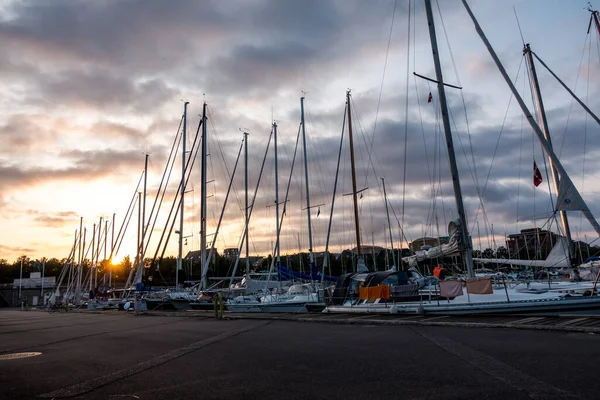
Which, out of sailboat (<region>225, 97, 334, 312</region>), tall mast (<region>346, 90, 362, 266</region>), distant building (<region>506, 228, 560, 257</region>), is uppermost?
tall mast (<region>346, 90, 362, 266</region>)

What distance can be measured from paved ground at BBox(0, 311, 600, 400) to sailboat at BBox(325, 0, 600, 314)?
543cm

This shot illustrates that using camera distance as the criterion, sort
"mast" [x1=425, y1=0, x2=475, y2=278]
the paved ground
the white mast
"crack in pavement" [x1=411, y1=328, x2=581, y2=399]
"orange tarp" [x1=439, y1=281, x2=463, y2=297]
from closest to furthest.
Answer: "crack in pavement" [x1=411, y1=328, x2=581, y2=399] → the paved ground → "mast" [x1=425, y1=0, x2=475, y2=278] → "orange tarp" [x1=439, y1=281, x2=463, y2=297] → the white mast

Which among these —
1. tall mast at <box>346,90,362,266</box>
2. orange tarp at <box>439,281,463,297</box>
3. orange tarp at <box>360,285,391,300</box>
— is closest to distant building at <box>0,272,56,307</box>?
tall mast at <box>346,90,362,266</box>

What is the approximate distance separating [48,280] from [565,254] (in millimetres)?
88780

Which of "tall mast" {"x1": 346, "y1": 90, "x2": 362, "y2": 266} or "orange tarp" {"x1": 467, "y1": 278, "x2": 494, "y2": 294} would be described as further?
"tall mast" {"x1": 346, "y1": 90, "x2": 362, "y2": 266}

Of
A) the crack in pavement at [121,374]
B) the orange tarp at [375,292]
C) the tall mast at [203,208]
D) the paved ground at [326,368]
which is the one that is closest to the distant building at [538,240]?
the orange tarp at [375,292]

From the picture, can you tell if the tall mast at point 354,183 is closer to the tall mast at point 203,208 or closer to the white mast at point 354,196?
the white mast at point 354,196

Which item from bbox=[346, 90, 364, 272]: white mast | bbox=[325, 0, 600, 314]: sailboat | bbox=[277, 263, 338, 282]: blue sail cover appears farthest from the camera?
bbox=[277, 263, 338, 282]: blue sail cover

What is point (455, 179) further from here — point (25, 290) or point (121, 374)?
point (25, 290)

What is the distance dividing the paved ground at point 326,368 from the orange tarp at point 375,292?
8348mm

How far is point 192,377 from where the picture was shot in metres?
8.19

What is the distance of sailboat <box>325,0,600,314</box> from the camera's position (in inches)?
663

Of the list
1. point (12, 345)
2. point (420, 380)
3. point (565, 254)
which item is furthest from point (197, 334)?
point (565, 254)

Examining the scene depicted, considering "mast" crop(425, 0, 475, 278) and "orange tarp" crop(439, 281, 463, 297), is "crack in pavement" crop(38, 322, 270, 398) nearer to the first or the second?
"orange tarp" crop(439, 281, 463, 297)
